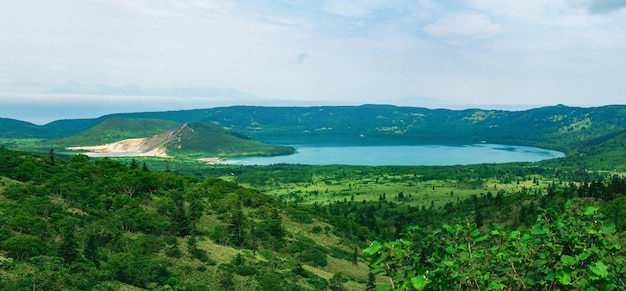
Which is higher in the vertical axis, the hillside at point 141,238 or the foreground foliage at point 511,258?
the foreground foliage at point 511,258

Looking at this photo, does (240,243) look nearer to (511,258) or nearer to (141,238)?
(141,238)

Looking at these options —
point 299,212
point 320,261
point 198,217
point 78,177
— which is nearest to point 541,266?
point 320,261

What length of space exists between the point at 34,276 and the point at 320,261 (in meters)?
40.3

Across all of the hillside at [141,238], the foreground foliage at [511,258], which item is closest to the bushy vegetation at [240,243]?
the foreground foliage at [511,258]

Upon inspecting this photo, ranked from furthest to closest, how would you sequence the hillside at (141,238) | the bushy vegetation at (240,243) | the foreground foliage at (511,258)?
the hillside at (141,238)
the bushy vegetation at (240,243)
the foreground foliage at (511,258)

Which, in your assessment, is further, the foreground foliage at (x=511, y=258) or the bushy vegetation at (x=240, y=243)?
the bushy vegetation at (x=240, y=243)

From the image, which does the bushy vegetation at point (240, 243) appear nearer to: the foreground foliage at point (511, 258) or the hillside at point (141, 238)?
the foreground foliage at point (511, 258)

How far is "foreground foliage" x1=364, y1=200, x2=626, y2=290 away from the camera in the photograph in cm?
885

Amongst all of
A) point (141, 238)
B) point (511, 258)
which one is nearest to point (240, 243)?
point (141, 238)

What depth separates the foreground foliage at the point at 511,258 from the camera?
8.85 m

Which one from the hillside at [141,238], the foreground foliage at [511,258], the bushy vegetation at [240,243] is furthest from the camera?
the hillside at [141,238]

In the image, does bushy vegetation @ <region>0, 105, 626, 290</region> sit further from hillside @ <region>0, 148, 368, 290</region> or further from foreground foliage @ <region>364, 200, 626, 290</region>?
hillside @ <region>0, 148, 368, 290</region>

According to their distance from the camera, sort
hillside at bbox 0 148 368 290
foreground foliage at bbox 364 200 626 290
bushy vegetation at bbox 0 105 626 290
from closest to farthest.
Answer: foreground foliage at bbox 364 200 626 290
bushy vegetation at bbox 0 105 626 290
hillside at bbox 0 148 368 290

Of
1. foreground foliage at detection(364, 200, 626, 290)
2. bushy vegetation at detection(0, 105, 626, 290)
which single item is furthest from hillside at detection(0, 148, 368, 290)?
foreground foliage at detection(364, 200, 626, 290)
